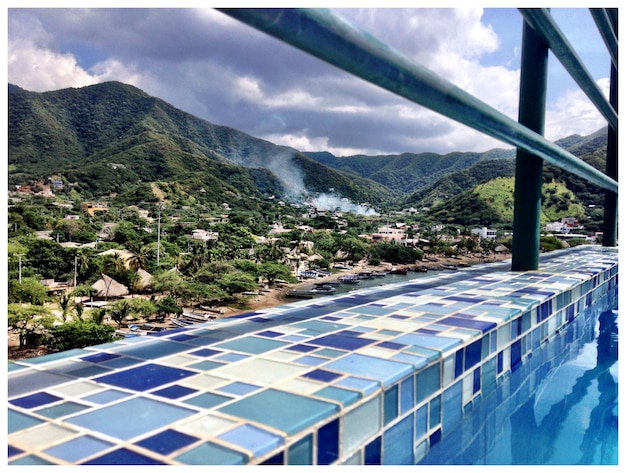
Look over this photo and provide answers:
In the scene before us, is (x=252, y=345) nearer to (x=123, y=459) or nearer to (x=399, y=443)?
(x=399, y=443)

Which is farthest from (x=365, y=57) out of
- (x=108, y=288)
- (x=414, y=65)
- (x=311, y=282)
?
(x=311, y=282)

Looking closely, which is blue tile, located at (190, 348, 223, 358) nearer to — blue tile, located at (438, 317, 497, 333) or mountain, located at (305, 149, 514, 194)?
blue tile, located at (438, 317, 497, 333)

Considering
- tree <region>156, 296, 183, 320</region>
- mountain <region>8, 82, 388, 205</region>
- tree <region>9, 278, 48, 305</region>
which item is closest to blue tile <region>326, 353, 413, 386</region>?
tree <region>156, 296, 183, 320</region>

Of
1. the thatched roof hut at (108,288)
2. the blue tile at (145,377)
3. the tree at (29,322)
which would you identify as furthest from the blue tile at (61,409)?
the thatched roof hut at (108,288)

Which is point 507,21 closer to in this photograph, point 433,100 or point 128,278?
point 433,100

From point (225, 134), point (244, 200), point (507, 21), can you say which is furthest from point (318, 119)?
point (507, 21)
